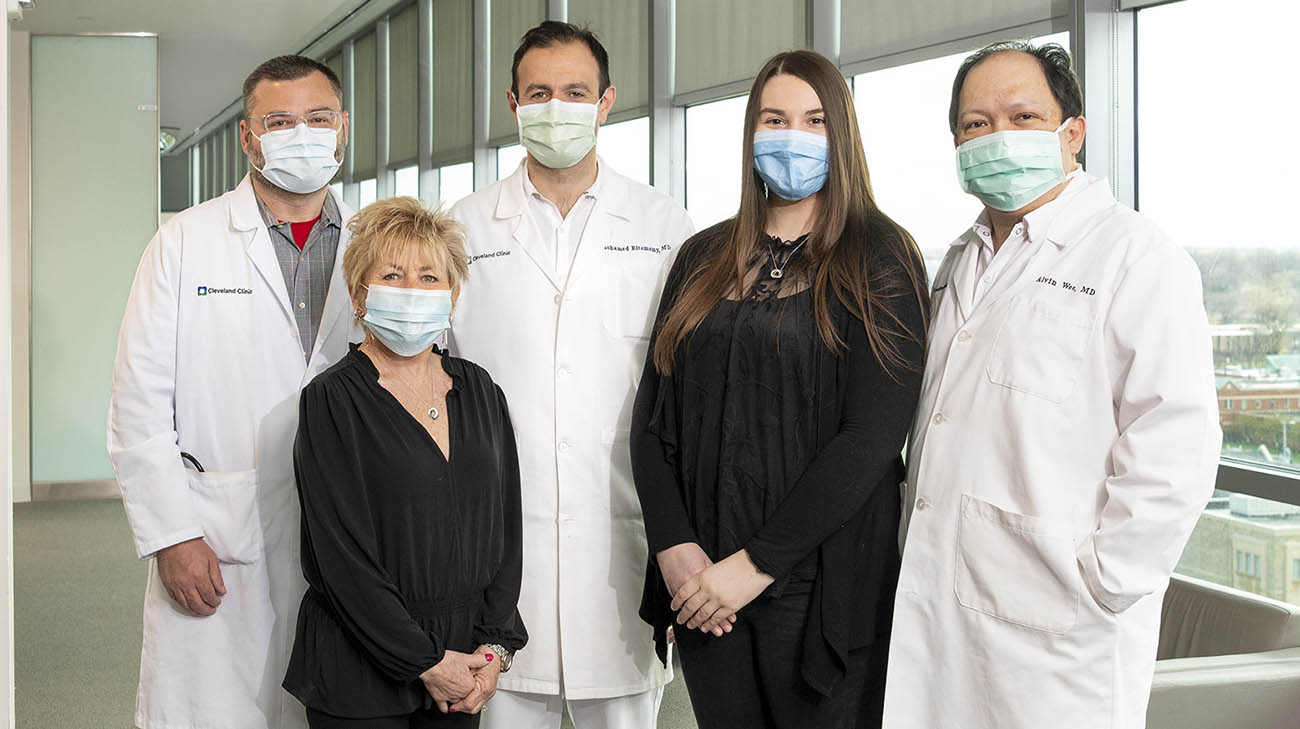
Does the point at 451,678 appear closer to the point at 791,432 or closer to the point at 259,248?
the point at 791,432

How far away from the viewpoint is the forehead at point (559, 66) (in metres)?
2.32

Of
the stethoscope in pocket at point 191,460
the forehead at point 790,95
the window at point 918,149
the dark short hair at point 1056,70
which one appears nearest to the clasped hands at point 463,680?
the stethoscope in pocket at point 191,460

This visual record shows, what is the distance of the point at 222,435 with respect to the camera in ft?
7.41

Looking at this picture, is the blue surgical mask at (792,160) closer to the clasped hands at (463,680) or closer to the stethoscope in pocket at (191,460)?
the clasped hands at (463,680)

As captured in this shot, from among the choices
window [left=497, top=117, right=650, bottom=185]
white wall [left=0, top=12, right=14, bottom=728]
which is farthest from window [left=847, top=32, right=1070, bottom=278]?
white wall [left=0, top=12, right=14, bottom=728]

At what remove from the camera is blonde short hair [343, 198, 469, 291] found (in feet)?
6.54

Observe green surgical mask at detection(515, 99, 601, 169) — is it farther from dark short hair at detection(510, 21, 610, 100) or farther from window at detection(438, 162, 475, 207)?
window at detection(438, 162, 475, 207)

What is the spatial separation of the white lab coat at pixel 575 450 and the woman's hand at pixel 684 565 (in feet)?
1.06

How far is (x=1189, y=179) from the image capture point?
3312mm

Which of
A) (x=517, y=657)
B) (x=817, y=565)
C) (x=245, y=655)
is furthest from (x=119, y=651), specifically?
(x=817, y=565)

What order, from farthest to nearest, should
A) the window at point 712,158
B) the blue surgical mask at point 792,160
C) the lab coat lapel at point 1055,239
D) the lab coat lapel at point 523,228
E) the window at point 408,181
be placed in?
the window at point 408,181
the window at point 712,158
the lab coat lapel at point 523,228
the blue surgical mask at point 792,160
the lab coat lapel at point 1055,239

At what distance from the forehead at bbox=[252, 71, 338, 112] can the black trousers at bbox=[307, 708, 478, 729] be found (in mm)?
1196

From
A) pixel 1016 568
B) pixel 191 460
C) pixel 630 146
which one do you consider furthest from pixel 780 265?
pixel 630 146

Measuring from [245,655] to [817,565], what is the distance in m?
1.18
